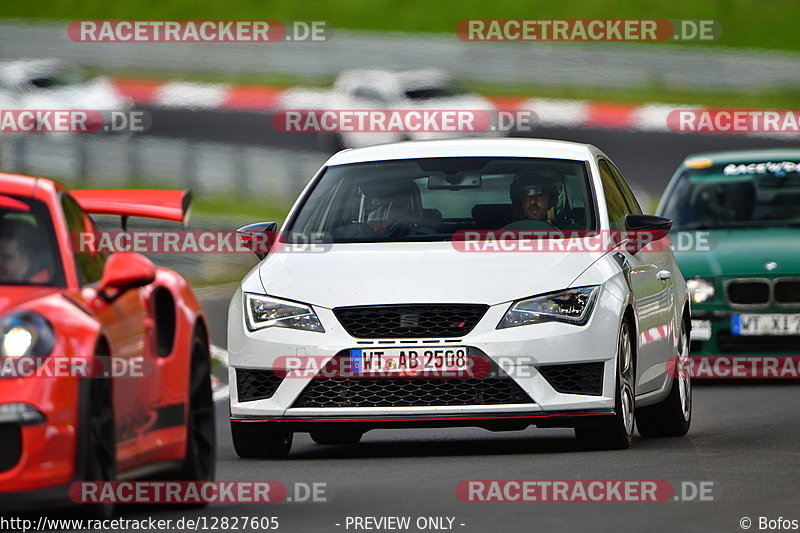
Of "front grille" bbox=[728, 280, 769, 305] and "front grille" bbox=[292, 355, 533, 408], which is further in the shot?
"front grille" bbox=[728, 280, 769, 305]

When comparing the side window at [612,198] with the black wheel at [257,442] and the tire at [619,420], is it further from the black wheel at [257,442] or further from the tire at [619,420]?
the black wheel at [257,442]

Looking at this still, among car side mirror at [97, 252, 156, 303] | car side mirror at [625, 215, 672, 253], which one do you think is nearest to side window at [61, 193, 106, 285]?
car side mirror at [97, 252, 156, 303]

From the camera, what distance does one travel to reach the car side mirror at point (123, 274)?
312 inches

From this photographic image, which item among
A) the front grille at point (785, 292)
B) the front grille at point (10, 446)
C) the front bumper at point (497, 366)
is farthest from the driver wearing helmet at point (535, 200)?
the front grille at point (10, 446)

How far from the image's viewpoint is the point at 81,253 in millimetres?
8406

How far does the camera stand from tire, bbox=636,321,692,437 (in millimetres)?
12766

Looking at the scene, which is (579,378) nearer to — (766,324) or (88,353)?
(88,353)

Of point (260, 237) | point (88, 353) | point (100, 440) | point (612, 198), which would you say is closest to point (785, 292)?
point (612, 198)

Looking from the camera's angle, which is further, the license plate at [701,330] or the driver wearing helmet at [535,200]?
the license plate at [701,330]

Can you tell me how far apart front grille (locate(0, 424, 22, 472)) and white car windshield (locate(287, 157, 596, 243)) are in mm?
4610

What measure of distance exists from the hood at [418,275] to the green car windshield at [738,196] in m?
6.11

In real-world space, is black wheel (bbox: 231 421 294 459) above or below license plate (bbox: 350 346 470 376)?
below

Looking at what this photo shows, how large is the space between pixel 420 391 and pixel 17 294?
356 cm

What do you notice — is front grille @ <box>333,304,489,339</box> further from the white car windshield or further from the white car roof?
the white car roof
